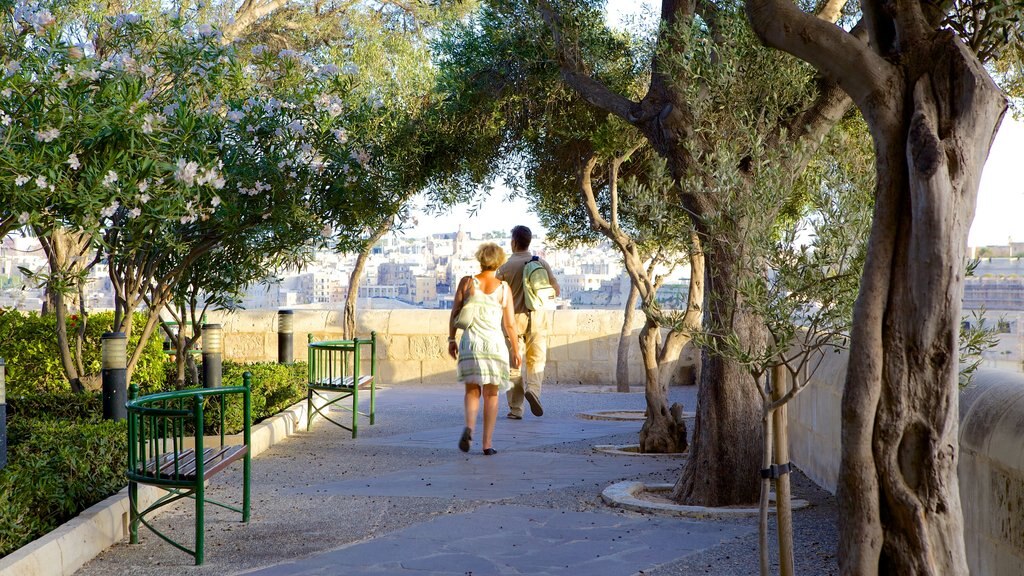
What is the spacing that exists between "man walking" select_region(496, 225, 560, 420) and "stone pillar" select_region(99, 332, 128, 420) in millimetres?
4167

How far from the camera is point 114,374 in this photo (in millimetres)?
7023

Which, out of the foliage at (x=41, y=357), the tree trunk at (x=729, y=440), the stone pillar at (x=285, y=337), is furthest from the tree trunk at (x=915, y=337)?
the stone pillar at (x=285, y=337)

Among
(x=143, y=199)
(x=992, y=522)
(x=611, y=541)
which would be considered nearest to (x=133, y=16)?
(x=143, y=199)

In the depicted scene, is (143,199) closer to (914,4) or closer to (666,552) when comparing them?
(666,552)

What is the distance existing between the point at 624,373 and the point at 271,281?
612cm

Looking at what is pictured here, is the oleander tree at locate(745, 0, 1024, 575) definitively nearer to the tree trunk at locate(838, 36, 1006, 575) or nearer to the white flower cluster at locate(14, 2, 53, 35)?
the tree trunk at locate(838, 36, 1006, 575)

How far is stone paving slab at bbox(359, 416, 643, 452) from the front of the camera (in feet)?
30.1

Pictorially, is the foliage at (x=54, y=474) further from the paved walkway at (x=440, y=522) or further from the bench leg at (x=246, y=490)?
the bench leg at (x=246, y=490)

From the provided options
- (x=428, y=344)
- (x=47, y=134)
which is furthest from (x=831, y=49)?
(x=428, y=344)

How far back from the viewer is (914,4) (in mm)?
3332

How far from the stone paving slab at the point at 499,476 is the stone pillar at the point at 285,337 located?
409 cm

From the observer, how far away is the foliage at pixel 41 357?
9.91 meters

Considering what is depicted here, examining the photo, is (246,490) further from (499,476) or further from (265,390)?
(265,390)

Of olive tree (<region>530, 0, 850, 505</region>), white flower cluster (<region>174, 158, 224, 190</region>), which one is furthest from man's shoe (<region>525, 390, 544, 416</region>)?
white flower cluster (<region>174, 158, 224, 190</region>)
